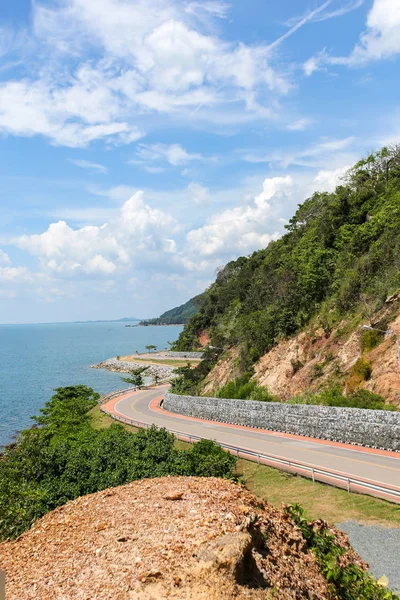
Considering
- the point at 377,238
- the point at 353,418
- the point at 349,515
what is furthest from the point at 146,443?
the point at 377,238

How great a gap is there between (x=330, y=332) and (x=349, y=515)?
2376cm

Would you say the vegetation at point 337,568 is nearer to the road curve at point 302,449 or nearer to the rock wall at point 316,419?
the road curve at point 302,449

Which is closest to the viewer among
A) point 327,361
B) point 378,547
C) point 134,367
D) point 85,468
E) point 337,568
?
point 337,568

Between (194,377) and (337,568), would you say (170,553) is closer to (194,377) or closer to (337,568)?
(337,568)

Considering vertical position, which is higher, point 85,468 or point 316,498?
point 85,468

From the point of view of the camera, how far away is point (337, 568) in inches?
351

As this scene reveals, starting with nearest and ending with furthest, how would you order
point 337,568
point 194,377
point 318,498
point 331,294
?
point 337,568 < point 318,498 < point 331,294 < point 194,377

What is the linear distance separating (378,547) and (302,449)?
12.2 m

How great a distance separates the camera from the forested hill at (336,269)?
3709 centimetres

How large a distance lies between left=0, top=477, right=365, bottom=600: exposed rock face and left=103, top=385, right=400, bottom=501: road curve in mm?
9384

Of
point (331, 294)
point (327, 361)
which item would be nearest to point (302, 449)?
point (327, 361)

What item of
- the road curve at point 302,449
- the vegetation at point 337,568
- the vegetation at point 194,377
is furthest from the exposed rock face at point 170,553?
the vegetation at point 194,377

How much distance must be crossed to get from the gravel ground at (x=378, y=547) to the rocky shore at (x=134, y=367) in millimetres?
66030

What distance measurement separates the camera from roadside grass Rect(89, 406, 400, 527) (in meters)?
14.9
